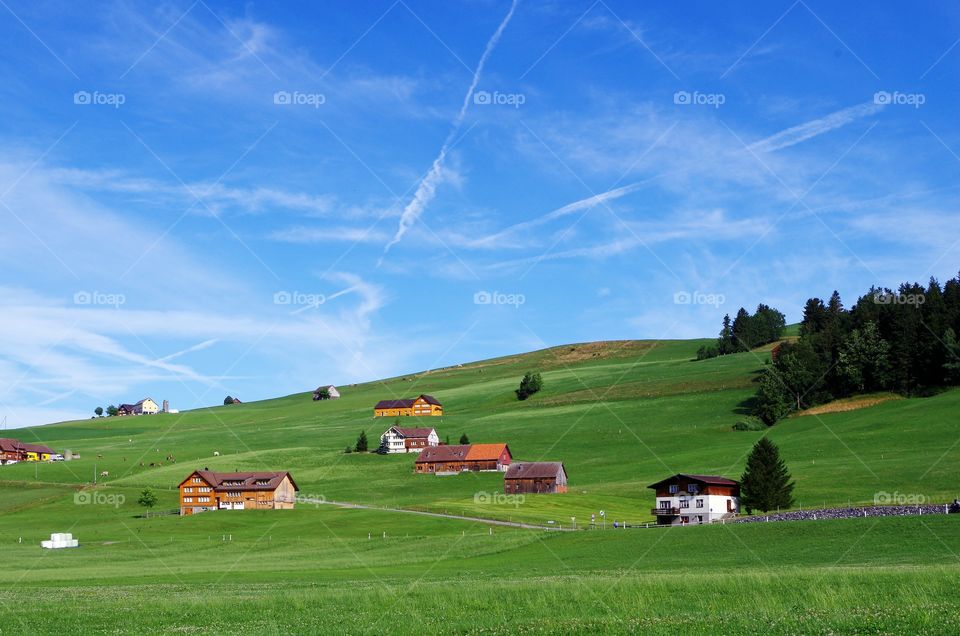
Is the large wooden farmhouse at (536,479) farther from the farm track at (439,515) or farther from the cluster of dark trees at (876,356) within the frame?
the cluster of dark trees at (876,356)

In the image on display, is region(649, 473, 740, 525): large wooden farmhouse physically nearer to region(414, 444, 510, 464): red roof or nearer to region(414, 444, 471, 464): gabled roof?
region(414, 444, 510, 464): red roof

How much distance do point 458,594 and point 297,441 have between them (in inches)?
6380

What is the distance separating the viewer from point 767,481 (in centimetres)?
9012

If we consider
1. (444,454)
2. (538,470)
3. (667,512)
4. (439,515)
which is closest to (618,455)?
(538,470)

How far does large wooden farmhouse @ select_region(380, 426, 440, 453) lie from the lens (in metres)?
175

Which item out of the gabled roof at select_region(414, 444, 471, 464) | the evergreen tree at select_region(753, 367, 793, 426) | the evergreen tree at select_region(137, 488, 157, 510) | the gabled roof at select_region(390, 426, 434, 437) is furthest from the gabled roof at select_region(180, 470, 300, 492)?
the evergreen tree at select_region(753, 367, 793, 426)

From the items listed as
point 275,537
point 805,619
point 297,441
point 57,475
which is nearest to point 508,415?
point 297,441

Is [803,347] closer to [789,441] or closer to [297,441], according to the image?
[789,441]

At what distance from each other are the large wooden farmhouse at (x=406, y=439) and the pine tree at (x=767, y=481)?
92.7 metres

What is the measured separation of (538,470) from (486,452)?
28.4m

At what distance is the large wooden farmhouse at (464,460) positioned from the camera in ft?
496

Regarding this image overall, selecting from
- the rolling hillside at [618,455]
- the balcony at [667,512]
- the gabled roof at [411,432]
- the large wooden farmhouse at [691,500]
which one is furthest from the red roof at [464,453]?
the balcony at [667,512]

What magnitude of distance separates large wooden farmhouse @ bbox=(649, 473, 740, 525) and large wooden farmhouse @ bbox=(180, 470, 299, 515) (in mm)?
59895

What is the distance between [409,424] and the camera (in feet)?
655
